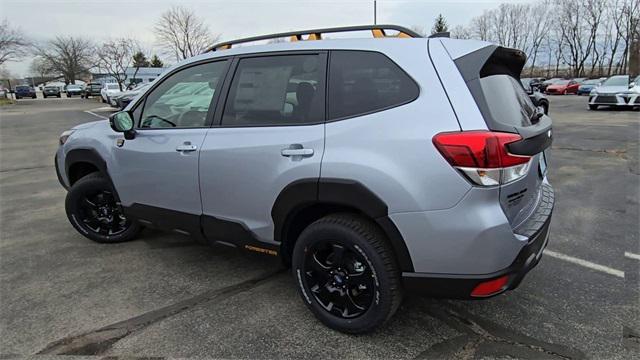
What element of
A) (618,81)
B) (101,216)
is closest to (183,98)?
(101,216)

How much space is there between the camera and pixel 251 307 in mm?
2945

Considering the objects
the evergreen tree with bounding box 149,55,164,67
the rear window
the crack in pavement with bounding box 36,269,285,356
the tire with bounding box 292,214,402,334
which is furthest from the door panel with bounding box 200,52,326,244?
the evergreen tree with bounding box 149,55,164,67

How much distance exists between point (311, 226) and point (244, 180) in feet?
1.84

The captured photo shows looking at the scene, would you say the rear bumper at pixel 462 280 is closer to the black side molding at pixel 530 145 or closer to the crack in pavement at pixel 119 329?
the black side molding at pixel 530 145

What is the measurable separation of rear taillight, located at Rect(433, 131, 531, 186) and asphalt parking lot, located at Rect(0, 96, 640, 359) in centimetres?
106

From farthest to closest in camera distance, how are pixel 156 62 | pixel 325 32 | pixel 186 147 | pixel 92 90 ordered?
pixel 156 62 → pixel 92 90 → pixel 186 147 → pixel 325 32

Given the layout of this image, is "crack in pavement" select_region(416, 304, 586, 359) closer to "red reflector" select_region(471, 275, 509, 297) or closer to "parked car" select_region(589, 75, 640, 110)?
"red reflector" select_region(471, 275, 509, 297)

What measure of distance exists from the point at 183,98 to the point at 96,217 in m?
1.67

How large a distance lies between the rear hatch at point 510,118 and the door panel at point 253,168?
2.95 ft

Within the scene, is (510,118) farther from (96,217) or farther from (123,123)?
(96,217)

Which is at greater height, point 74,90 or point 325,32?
point 74,90

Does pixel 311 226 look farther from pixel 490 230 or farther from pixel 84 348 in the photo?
pixel 84 348

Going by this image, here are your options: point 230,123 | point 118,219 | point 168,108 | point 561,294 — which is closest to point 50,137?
point 118,219

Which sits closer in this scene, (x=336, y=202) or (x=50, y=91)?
(x=336, y=202)
